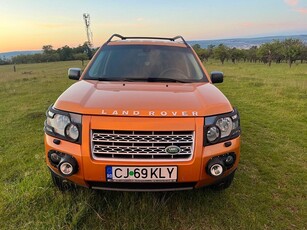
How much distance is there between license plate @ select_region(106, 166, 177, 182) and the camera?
88.3 inches

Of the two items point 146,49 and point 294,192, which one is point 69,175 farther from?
point 294,192

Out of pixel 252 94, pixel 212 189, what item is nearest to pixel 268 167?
pixel 212 189

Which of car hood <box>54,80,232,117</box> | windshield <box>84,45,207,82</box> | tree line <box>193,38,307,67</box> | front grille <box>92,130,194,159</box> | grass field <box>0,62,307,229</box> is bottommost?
grass field <box>0,62,307,229</box>

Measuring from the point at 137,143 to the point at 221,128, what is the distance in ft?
2.50

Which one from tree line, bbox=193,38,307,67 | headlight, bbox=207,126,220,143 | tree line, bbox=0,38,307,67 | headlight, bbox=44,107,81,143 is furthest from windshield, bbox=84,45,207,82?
tree line, bbox=193,38,307,67

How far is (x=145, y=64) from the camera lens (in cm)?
368

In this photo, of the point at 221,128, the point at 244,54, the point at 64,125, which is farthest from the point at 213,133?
the point at 244,54

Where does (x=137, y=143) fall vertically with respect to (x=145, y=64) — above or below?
below

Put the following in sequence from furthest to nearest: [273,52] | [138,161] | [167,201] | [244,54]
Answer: [244,54], [273,52], [167,201], [138,161]

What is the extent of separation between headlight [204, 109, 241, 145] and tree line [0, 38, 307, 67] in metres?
43.4

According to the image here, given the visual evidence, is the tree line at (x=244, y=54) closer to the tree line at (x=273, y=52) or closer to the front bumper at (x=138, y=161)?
the tree line at (x=273, y=52)

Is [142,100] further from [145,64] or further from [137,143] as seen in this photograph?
[145,64]

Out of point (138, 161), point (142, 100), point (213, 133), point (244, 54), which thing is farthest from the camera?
point (244, 54)

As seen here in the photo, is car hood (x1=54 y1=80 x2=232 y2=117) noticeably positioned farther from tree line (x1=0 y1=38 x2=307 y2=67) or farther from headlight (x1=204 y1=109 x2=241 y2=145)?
tree line (x1=0 y1=38 x2=307 y2=67)
